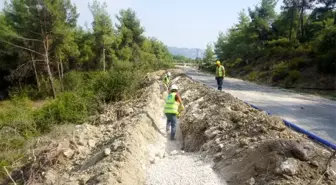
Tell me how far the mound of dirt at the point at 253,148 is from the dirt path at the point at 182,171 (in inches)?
9.9

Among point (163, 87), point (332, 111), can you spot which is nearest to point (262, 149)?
point (332, 111)

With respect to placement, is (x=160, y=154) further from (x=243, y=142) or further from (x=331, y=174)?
(x=331, y=174)

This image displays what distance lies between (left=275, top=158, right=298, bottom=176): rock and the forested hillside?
16.7 meters

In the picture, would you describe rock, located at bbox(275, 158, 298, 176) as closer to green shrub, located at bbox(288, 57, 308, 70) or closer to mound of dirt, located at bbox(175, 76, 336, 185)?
mound of dirt, located at bbox(175, 76, 336, 185)

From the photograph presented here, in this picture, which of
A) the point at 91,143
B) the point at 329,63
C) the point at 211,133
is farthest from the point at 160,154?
the point at 329,63

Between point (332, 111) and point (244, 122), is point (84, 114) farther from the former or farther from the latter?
point (332, 111)

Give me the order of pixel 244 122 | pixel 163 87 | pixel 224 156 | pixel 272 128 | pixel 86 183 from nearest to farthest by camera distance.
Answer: pixel 86 183 < pixel 224 156 < pixel 272 128 < pixel 244 122 < pixel 163 87

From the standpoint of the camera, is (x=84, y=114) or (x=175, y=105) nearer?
(x=175, y=105)

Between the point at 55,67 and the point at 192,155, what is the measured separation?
28418mm

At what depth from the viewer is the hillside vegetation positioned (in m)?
11.9

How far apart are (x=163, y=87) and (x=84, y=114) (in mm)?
7312

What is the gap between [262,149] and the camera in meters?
5.03

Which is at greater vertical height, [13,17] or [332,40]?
[13,17]

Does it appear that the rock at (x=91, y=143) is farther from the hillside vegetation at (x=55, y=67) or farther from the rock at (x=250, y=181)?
the rock at (x=250, y=181)
